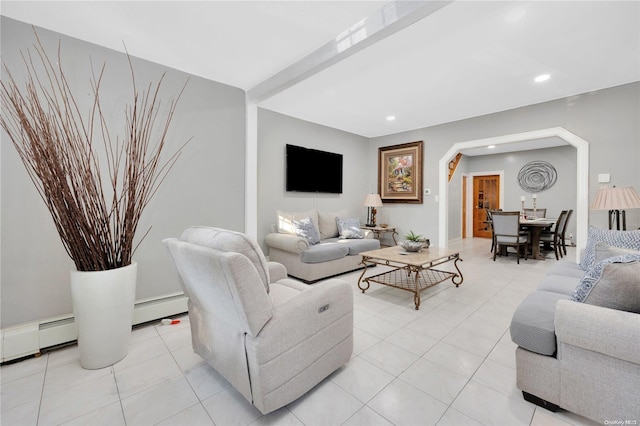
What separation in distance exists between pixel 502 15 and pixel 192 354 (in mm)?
3515

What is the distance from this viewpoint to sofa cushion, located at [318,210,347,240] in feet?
14.7

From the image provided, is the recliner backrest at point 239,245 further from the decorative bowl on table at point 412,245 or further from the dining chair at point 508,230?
the dining chair at point 508,230

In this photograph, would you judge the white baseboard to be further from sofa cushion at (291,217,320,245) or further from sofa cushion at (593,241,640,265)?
sofa cushion at (593,241,640,265)

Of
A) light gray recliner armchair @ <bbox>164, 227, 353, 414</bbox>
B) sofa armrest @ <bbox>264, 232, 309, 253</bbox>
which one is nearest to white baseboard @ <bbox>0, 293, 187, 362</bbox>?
light gray recliner armchair @ <bbox>164, 227, 353, 414</bbox>

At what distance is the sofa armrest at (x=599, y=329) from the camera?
1132 millimetres

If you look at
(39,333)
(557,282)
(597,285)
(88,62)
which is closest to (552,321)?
(597,285)

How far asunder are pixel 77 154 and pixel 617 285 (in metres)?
3.58

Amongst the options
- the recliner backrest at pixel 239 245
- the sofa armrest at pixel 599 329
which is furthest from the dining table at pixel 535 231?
the recliner backrest at pixel 239 245

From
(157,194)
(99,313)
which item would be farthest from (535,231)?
(99,313)

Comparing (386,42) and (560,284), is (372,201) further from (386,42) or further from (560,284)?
(560,284)

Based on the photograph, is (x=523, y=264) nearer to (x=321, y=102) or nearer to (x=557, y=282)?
(x=557, y=282)

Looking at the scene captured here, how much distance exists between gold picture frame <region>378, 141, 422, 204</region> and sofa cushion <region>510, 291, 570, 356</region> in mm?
3773

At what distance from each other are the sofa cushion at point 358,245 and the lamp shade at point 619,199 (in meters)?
2.69

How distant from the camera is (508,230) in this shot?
4.94 metres
